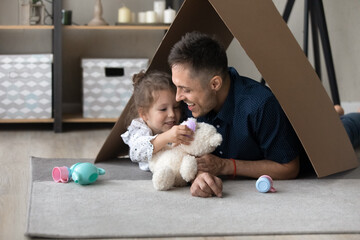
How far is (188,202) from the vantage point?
1863 millimetres

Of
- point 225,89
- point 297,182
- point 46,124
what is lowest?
point 46,124

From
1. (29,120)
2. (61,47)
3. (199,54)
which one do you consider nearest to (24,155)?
(29,120)

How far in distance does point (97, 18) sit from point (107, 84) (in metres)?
0.38

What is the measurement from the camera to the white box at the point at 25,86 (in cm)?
340

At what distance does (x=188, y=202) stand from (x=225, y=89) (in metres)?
0.49

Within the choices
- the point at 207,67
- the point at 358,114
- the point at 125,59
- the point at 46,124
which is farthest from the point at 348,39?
the point at 207,67

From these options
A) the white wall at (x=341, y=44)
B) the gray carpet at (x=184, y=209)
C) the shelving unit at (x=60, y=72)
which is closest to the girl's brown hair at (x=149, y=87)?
the gray carpet at (x=184, y=209)

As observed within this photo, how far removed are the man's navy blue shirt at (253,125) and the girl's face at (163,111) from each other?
0.15 meters

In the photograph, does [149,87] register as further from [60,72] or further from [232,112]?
[60,72]

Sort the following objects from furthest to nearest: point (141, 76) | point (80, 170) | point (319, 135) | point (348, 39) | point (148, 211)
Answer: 1. point (348, 39)
2. point (141, 76)
3. point (319, 135)
4. point (80, 170)
5. point (148, 211)

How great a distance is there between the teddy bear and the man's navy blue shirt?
0.11m

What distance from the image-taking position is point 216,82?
2.10 meters

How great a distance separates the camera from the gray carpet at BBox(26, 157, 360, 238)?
1.62m

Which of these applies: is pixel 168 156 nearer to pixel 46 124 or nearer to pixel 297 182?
pixel 297 182
